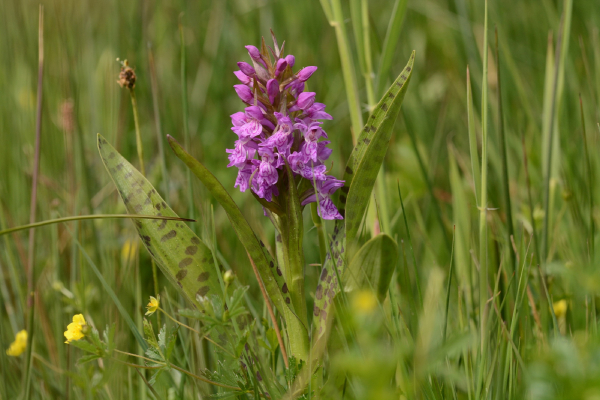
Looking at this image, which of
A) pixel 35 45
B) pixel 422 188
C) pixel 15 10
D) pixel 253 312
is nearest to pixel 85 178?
pixel 253 312

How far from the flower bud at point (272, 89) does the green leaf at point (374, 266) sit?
33 centimetres

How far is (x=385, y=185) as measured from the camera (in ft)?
4.07

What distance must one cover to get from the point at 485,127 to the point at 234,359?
63 cm

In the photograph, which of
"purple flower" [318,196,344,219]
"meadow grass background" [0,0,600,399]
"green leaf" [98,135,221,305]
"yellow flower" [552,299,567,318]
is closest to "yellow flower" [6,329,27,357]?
"meadow grass background" [0,0,600,399]

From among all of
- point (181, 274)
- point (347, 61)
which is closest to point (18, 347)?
point (181, 274)

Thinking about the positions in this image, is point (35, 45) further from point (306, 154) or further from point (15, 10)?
point (306, 154)

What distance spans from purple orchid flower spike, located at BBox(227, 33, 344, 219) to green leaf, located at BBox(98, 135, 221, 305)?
15 cm

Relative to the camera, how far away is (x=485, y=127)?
94 centimetres

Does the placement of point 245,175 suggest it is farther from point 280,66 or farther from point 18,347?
point 18,347

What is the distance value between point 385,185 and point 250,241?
48 cm

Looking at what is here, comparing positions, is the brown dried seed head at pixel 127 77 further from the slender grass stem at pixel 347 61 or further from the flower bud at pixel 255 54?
the slender grass stem at pixel 347 61

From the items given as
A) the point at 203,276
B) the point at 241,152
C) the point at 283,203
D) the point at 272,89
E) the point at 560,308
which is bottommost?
the point at 560,308

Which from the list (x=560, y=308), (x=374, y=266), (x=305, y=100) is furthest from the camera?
(x=560, y=308)

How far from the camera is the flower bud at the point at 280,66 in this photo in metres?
0.89
